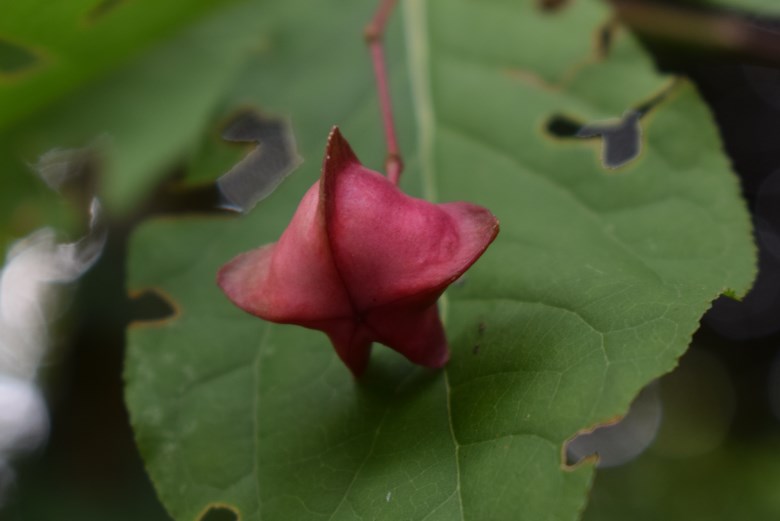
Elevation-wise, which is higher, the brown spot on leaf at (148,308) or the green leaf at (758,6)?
the green leaf at (758,6)

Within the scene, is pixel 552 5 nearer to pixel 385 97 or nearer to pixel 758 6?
pixel 758 6

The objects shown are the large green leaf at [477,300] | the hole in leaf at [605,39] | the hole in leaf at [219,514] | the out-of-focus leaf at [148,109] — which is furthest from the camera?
the out-of-focus leaf at [148,109]

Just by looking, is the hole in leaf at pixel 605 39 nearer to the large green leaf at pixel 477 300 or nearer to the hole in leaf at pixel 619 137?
the large green leaf at pixel 477 300

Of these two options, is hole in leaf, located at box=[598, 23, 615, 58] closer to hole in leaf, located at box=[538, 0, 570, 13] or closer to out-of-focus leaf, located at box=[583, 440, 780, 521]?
hole in leaf, located at box=[538, 0, 570, 13]

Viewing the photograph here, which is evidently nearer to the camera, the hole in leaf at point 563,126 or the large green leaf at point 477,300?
the large green leaf at point 477,300

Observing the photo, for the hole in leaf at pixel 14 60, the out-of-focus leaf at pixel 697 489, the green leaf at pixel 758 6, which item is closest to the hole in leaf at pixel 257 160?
the hole in leaf at pixel 14 60

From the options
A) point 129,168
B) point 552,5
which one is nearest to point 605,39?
point 552,5
